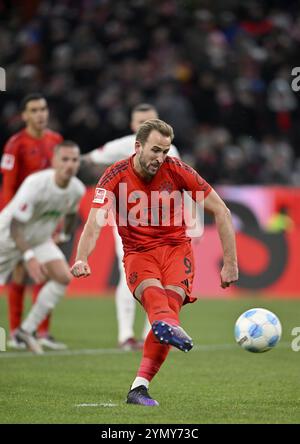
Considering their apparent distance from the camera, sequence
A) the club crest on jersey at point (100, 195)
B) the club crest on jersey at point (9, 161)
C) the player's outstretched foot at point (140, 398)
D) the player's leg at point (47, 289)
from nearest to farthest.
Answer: the player's outstretched foot at point (140, 398), the club crest on jersey at point (100, 195), the player's leg at point (47, 289), the club crest on jersey at point (9, 161)

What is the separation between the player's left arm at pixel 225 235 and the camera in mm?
7039

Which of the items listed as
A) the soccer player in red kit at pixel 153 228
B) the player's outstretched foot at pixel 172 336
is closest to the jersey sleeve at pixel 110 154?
the soccer player in red kit at pixel 153 228

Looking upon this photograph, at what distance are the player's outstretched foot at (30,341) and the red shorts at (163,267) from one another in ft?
11.0

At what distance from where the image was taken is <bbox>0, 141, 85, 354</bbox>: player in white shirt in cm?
1048

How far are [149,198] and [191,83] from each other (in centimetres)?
1280

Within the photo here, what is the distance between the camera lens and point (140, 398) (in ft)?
22.8

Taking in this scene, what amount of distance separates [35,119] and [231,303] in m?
5.23

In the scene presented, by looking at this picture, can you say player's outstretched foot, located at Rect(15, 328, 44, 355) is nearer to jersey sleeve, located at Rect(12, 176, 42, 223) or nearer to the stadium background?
jersey sleeve, located at Rect(12, 176, 42, 223)

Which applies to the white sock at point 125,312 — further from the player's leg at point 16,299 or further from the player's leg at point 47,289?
the player's leg at point 16,299

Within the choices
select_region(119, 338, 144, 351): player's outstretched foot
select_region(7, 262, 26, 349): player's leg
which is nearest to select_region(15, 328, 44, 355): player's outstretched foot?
select_region(7, 262, 26, 349): player's leg

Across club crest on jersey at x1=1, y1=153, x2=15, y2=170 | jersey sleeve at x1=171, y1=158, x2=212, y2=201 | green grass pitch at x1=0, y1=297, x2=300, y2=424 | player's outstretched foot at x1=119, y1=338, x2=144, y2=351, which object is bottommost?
green grass pitch at x1=0, y1=297, x2=300, y2=424

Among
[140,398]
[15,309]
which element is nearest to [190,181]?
[140,398]

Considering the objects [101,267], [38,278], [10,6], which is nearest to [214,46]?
[10,6]

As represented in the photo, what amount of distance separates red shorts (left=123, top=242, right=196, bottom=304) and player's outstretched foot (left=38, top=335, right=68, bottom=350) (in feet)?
12.0
